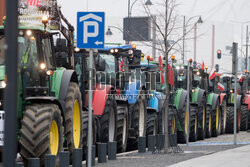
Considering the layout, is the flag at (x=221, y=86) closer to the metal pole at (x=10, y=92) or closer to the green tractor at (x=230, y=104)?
the green tractor at (x=230, y=104)

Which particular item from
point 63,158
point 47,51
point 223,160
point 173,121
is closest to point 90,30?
point 47,51

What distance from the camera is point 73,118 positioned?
15.0 metres

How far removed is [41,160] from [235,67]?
39.4 feet

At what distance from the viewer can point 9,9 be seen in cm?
645

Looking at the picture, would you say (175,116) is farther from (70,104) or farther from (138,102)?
(70,104)

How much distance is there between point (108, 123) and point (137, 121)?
10.3 ft

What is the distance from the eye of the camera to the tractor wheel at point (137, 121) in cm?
2089

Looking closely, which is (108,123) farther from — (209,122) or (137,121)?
(209,122)

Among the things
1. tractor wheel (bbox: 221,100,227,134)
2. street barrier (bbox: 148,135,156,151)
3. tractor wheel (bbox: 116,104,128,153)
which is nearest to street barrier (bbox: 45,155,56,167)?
tractor wheel (bbox: 116,104,128,153)

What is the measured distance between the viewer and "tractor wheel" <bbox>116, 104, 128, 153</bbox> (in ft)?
62.3

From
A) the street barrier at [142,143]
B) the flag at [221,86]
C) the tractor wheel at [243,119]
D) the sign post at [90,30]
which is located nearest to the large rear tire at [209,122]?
the flag at [221,86]

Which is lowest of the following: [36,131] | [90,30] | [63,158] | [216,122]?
[216,122]

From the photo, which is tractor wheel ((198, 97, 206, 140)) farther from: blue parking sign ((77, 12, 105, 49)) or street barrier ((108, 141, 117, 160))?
blue parking sign ((77, 12, 105, 49))

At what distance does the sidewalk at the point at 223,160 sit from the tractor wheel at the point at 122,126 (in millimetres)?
2628
